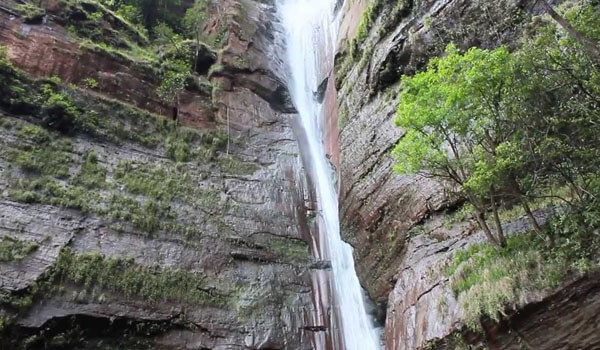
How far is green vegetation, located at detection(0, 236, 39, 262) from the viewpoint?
34.7 feet

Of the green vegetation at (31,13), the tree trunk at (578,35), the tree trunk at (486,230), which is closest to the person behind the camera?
the tree trunk at (578,35)

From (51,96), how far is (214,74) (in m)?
7.65

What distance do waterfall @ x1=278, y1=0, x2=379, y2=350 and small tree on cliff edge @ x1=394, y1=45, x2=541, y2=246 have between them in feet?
20.6

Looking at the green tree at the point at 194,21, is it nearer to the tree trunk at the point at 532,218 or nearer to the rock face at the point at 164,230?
the rock face at the point at 164,230

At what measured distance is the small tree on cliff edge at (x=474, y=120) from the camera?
6.98 m

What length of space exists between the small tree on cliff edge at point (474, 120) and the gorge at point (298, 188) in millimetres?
49

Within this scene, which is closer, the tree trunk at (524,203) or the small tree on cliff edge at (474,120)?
the small tree on cliff edge at (474,120)

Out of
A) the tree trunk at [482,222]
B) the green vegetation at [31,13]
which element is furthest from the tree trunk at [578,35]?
the green vegetation at [31,13]

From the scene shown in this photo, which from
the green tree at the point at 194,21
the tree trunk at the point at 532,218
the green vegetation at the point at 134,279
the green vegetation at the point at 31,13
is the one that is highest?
the green tree at the point at 194,21

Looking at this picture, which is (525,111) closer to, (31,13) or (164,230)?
(164,230)

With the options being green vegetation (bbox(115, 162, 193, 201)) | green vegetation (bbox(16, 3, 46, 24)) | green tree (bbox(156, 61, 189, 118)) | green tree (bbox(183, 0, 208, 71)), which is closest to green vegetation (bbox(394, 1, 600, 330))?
green vegetation (bbox(115, 162, 193, 201))

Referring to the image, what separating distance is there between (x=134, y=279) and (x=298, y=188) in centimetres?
725

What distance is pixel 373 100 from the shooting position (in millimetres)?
14773

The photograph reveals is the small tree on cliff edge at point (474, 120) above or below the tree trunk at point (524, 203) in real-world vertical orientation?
above
